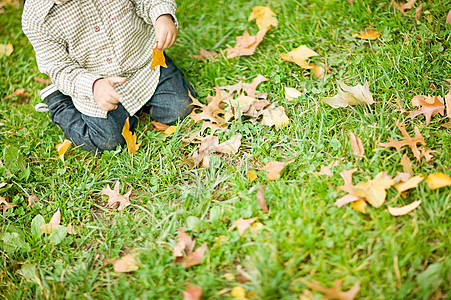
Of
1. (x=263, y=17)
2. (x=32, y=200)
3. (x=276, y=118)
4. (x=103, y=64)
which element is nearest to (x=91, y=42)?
(x=103, y=64)

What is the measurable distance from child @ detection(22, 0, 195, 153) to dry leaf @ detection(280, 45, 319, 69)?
0.68m

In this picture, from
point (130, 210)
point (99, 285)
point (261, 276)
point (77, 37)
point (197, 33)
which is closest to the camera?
point (261, 276)

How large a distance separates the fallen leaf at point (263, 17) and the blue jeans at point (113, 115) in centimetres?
76

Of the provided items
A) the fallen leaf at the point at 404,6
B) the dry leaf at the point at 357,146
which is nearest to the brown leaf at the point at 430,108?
the dry leaf at the point at 357,146

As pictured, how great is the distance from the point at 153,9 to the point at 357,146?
4.68 ft

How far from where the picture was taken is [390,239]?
1422 mm

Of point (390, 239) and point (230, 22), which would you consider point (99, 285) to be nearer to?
point (390, 239)

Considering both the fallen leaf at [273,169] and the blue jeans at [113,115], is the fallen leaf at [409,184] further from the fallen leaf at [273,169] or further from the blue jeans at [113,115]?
the blue jeans at [113,115]

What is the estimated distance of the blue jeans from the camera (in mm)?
2240

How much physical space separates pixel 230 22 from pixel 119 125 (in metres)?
1.26

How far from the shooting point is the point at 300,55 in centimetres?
231

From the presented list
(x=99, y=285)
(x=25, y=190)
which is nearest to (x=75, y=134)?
(x=25, y=190)

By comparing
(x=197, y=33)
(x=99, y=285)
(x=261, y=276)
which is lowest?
(x=99, y=285)

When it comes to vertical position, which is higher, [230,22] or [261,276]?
[230,22]
